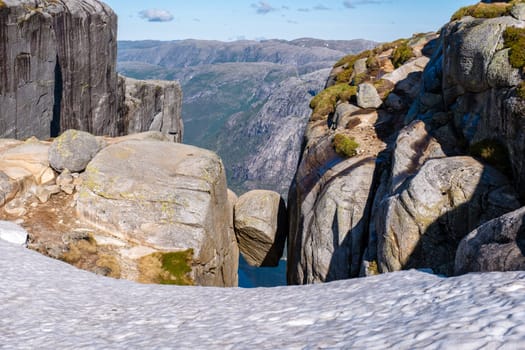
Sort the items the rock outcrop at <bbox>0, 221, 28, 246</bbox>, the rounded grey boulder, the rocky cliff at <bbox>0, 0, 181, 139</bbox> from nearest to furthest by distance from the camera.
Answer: the rock outcrop at <bbox>0, 221, 28, 246</bbox>
the rounded grey boulder
the rocky cliff at <bbox>0, 0, 181, 139</bbox>

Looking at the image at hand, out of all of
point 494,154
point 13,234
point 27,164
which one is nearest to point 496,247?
point 494,154

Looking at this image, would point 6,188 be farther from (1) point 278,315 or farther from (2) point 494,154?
(2) point 494,154

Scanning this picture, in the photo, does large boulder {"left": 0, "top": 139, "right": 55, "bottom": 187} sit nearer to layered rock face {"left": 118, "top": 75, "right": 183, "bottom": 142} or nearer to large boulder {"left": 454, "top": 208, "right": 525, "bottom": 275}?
large boulder {"left": 454, "top": 208, "right": 525, "bottom": 275}

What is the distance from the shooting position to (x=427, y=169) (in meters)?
21.7

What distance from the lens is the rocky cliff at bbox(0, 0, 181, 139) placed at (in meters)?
49.1

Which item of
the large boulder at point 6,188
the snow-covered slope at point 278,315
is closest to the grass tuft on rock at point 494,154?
the snow-covered slope at point 278,315

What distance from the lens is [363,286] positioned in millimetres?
15820

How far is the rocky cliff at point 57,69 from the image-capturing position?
49.1 meters

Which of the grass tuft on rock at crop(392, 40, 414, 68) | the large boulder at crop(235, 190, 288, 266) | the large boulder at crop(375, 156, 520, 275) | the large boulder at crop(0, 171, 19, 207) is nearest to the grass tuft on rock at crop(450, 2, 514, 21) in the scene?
the grass tuft on rock at crop(392, 40, 414, 68)

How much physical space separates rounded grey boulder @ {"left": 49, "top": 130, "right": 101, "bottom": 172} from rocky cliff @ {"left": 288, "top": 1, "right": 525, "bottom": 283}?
17.1 meters

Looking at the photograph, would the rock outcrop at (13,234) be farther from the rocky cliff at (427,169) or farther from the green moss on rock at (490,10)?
the green moss on rock at (490,10)

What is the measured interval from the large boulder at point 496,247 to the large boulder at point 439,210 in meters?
4.44

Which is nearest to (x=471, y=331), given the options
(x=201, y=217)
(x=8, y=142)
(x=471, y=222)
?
(x=471, y=222)

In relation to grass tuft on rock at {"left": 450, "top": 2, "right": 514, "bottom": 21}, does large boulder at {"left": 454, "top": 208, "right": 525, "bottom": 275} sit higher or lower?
lower
